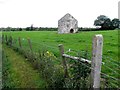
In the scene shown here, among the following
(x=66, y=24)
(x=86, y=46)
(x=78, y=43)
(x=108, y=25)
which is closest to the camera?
(x=86, y=46)

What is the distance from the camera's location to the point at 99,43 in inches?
271

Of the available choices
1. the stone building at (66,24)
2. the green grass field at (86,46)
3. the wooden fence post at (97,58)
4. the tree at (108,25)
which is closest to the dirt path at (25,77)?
the green grass field at (86,46)

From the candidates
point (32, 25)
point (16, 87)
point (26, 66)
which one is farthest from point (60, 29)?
point (16, 87)

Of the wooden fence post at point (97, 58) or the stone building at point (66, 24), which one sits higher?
the stone building at point (66, 24)

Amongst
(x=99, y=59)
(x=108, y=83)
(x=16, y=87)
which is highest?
(x=99, y=59)

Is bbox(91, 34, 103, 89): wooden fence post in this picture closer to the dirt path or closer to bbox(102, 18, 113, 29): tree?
the dirt path

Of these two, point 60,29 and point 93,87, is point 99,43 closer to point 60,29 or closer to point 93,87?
point 93,87

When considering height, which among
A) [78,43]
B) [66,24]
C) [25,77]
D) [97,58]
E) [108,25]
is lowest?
[25,77]

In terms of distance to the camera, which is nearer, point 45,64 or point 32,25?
point 45,64

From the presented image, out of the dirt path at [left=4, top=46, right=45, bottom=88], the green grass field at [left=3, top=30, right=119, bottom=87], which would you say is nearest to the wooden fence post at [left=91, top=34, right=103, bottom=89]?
the green grass field at [left=3, top=30, right=119, bottom=87]

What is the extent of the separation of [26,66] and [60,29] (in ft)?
156

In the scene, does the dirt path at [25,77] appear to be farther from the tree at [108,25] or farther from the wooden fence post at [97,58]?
the tree at [108,25]

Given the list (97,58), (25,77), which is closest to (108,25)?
(25,77)

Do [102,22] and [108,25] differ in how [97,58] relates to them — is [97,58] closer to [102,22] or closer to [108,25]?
[108,25]
